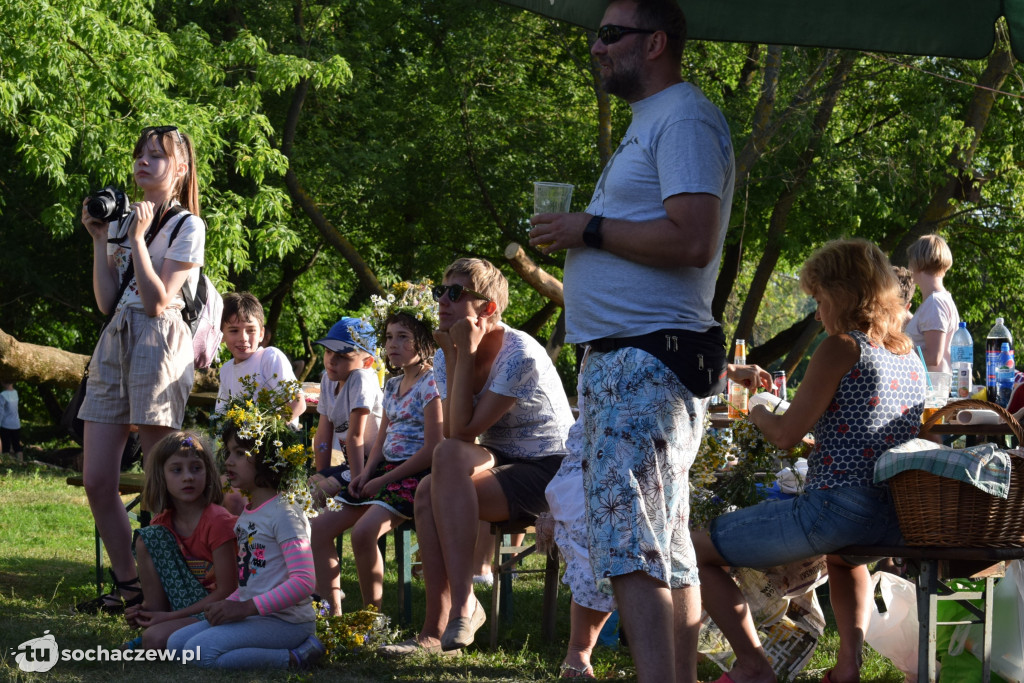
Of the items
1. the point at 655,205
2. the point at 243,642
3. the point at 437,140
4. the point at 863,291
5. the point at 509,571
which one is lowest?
the point at 243,642

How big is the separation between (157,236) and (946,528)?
3301mm

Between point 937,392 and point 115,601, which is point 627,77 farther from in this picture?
point 115,601

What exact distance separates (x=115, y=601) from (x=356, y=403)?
1560 mm

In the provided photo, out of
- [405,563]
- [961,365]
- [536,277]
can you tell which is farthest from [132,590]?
[536,277]

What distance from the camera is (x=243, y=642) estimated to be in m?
3.97

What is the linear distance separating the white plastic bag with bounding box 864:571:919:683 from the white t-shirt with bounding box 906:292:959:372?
2299mm

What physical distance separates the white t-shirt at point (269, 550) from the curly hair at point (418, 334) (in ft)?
4.04

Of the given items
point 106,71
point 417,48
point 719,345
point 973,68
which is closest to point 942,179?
point 973,68

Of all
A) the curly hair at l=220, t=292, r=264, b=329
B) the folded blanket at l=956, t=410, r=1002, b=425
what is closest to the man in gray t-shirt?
the folded blanket at l=956, t=410, r=1002, b=425

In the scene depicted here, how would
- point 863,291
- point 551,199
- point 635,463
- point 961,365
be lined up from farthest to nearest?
point 961,365 < point 863,291 < point 551,199 < point 635,463

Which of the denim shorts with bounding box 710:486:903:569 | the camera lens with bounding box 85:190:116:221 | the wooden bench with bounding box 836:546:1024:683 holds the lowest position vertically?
the wooden bench with bounding box 836:546:1024:683

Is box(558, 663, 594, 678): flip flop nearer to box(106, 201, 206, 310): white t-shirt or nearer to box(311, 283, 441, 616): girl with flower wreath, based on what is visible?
box(311, 283, 441, 616): girl with flower wreath

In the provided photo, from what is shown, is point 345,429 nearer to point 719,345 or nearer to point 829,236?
point 719,345

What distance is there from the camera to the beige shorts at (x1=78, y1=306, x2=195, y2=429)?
450 cm
